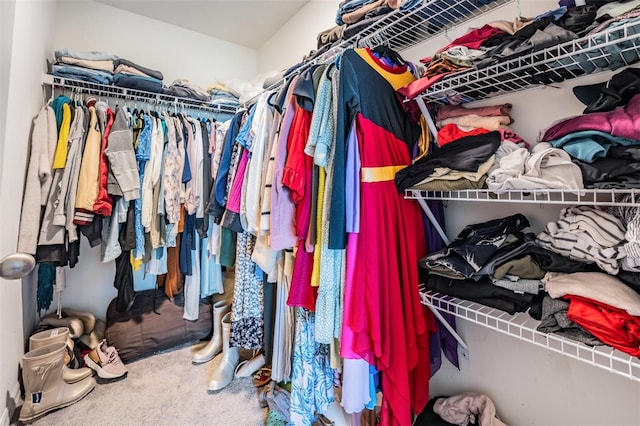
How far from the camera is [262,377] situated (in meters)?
1.71

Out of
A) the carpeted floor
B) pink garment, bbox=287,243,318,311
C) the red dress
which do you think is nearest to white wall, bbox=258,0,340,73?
the red dress

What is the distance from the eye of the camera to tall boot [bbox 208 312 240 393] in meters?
1.67

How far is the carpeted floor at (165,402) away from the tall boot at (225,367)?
0.04 metres

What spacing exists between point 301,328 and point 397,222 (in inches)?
23.9

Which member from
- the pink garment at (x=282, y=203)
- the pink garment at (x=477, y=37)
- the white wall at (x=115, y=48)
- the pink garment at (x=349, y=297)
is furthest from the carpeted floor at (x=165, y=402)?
the pink garment at (x=477, y=37)

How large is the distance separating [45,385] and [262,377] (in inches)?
42.2

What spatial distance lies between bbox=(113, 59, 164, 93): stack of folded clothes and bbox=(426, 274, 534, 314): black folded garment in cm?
214

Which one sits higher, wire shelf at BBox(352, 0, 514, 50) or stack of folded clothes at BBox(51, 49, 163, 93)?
stack of folded clothes at BBox(51, 49, 163, 93)

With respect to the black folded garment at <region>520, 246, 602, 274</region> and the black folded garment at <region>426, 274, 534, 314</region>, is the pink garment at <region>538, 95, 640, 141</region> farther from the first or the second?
the black folded garment at <region>426, 274, 534, 314</region>

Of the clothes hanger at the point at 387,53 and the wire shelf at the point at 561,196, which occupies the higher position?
the clothes hanger at the point at 387,53

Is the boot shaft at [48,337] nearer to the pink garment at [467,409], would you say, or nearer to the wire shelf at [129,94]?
the wire shelf at [129,94]

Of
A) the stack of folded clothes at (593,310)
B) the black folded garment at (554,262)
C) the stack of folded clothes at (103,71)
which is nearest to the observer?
the stack of folded clothes at (593,310)

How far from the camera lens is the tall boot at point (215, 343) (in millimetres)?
1950

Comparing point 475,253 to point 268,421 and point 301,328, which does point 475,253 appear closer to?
point 301,328
